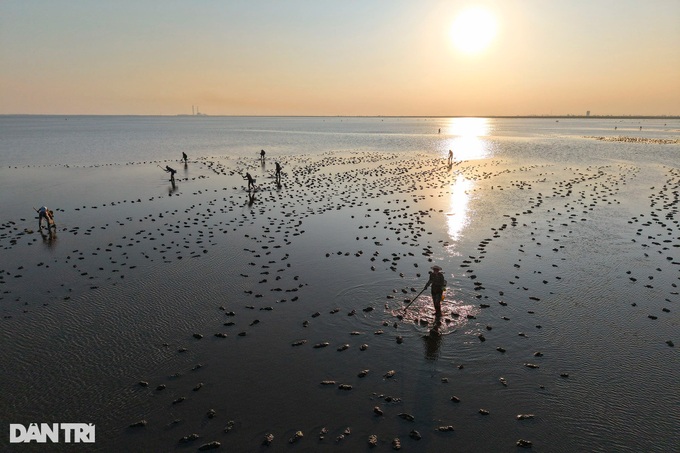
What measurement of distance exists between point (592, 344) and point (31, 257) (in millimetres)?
31806

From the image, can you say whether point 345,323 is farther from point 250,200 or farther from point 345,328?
point 250,200

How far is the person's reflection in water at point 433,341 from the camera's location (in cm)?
1486

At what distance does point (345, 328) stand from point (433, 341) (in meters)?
3.79

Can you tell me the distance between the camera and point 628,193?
42.8m

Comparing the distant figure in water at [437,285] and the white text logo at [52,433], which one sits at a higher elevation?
the distant figure in water at [437,285]

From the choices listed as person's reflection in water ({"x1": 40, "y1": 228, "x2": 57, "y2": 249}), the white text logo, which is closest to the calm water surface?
person's reflection in water ({"x1": 40, "y1": 228, "x2": 57, "y2": 249})

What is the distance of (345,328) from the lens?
16.8 m

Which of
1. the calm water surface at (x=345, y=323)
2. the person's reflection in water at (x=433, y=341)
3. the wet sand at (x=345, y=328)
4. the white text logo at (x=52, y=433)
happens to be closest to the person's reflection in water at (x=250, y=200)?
the calm water surface at (x=345, y=323)

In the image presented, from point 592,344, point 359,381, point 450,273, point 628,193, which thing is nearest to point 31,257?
point 359,381

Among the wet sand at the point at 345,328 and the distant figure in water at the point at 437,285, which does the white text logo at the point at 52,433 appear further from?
the distant figure in water at the point at 437,285

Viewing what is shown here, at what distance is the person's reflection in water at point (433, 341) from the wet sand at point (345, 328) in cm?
9

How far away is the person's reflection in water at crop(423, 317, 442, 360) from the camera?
14.9m

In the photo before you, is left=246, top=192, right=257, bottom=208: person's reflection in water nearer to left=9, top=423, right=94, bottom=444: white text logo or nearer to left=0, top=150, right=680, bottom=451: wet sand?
left=0, top=150, right=680, bottom=451: wet sand

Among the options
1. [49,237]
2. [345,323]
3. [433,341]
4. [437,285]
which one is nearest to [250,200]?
[49,237]
